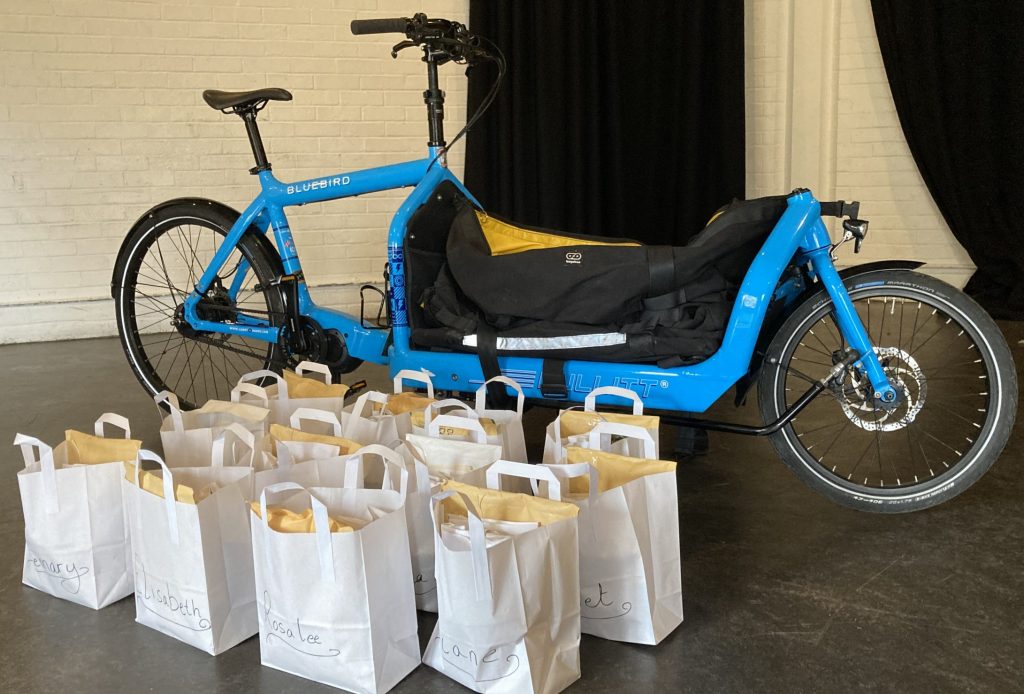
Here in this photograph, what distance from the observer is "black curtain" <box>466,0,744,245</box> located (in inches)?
184

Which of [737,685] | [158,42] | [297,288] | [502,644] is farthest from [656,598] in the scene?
[158,42]

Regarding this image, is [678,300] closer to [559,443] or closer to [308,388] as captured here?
[559,443]

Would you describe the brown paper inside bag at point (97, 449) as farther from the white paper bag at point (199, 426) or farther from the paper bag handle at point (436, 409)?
the paper bag handle at point (436, 409)

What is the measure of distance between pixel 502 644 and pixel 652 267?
1.02m

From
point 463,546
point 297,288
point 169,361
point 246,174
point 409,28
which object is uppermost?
point 409,28

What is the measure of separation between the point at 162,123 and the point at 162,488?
11.1ft

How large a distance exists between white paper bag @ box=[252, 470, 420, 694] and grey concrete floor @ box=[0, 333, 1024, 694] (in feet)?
0.19

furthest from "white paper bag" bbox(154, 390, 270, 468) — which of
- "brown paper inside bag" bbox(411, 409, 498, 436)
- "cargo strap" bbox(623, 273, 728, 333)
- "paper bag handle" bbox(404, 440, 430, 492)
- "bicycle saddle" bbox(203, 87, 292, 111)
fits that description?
"bicycle saddle" bbox(203, 87, 292, 111)

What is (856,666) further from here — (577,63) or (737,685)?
(577,63)

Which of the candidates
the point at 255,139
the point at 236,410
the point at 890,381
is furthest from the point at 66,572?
the point at 890,381

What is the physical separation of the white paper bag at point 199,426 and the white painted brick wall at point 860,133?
379cm

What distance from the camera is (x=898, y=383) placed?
204 centimetres

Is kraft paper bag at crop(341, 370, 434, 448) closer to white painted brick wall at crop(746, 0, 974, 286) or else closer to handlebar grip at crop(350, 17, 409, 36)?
handlebar grip at crop(350, 17, 409, 36)

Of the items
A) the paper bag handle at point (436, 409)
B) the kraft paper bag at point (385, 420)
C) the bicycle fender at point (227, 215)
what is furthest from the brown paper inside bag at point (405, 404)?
the bicycle fender at point (227, 215)
